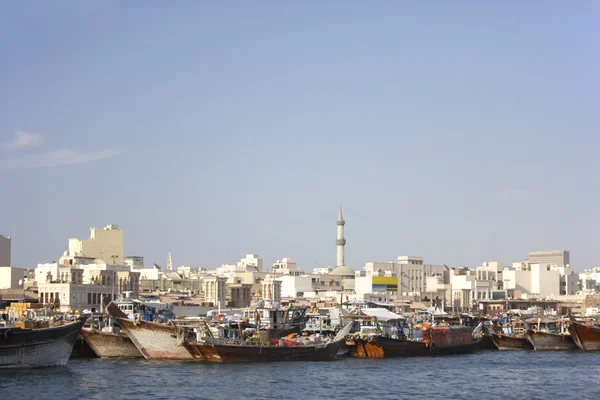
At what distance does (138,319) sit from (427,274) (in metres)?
126

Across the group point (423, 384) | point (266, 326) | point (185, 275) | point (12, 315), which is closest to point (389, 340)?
point (266, 326)

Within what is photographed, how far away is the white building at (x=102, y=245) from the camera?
149500 millimetres

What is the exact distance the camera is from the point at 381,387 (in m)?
56.4

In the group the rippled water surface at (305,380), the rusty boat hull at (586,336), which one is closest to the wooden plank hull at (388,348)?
the rippled water surface at (305,380)

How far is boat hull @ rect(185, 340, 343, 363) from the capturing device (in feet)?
211

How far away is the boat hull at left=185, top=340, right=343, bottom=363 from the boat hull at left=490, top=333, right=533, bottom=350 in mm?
25981

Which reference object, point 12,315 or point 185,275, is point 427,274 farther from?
point 12,315

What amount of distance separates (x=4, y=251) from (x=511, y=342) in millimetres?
83123

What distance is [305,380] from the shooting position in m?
58.3

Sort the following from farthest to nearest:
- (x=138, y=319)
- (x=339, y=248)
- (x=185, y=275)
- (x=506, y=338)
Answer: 1. (x=339, y=248)
2. (x=185, y=275)
3. (x=506, y=338)
4. (x=138, y=319)

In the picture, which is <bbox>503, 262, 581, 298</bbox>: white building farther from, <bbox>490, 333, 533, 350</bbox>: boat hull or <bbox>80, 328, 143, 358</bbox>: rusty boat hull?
<bbox>80, 328, 143, 358</bbox>: rusty boat hull

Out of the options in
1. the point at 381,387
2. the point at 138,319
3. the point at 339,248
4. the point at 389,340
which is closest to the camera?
the point at 381,387

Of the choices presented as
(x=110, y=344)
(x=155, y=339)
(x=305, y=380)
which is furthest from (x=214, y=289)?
(x=305, y=380)

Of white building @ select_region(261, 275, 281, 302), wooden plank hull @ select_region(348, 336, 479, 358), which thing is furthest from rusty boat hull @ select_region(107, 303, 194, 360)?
white building @ select_region(261, 275, 281, 302)
